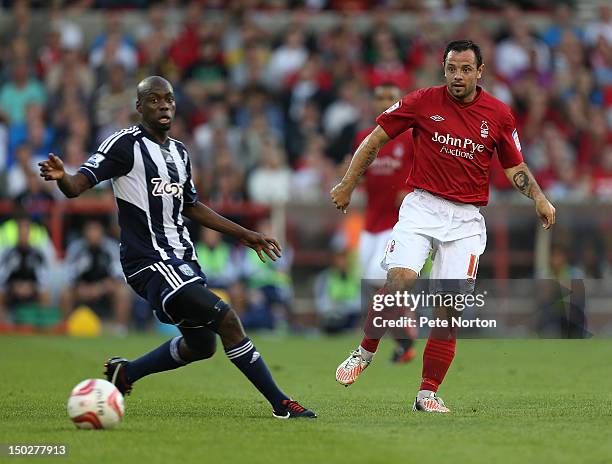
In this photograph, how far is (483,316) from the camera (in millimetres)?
13500

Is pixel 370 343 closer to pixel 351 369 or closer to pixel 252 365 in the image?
pixel 351 369

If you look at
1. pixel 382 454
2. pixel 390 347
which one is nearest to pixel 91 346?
pixel 390 347

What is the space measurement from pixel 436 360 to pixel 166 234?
7.21 feet

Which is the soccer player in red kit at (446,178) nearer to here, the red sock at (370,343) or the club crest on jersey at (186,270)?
the red sock at (370,343)

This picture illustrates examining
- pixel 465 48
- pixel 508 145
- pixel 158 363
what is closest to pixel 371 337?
pixel 158 363

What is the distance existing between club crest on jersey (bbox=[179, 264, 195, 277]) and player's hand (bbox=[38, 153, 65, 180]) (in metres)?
1.12

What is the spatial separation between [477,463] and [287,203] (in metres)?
14.2

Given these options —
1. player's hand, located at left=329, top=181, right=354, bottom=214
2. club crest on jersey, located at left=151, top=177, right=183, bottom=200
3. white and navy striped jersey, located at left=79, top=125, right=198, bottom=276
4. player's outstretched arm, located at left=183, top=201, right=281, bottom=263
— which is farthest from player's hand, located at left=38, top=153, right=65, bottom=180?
player's hand, located at left=329, top=181, right=354, bottom=214

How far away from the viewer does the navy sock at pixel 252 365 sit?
28.4 ft

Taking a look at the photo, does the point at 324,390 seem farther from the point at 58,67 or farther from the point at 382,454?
the point at 58,67

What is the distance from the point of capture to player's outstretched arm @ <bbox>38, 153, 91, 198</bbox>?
27.0 ft

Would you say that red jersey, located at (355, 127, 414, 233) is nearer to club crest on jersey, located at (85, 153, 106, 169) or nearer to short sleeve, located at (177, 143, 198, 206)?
short sleeve, located at (177, 143, 198, 206)

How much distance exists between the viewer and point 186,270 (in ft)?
29.1

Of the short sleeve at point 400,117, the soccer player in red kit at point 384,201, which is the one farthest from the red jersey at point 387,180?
the short sleeve at point 400,117
